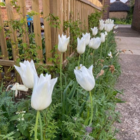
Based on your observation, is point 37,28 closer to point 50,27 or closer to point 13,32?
point 50,27

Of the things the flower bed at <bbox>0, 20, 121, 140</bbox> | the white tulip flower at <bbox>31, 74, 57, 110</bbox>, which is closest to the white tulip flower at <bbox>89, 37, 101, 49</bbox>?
the flower bed at <bbox>0, 20, 121, 140</bbox>

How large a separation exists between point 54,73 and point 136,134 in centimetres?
140

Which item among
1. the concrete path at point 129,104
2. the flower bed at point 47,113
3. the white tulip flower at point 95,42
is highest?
the white tulip flower at point 95,42

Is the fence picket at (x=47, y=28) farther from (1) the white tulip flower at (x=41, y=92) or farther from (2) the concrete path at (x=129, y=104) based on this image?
(1) the white tulip flower at (x=41, y=92)

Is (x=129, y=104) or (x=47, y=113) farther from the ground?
(x=47, y=113)

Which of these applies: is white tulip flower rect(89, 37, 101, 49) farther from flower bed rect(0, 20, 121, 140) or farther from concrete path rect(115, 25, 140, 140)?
concrete path rect(115, 25, 140, 140)

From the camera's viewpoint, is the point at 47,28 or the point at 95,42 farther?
the point at 47,28

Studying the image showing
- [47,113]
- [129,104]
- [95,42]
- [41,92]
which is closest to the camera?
[41,92]

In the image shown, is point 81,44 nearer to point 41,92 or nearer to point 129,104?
point 41,92

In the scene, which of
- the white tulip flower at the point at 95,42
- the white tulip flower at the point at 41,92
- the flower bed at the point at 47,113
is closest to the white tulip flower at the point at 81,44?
the flower bed at the point at 47,113

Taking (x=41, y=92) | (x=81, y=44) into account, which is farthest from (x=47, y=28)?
(x=41, y=92)

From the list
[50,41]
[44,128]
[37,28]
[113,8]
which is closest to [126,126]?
[44,128]

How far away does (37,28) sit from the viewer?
2.35 meters

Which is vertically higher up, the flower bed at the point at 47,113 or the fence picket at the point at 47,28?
the fence picket at the point at 47,28
